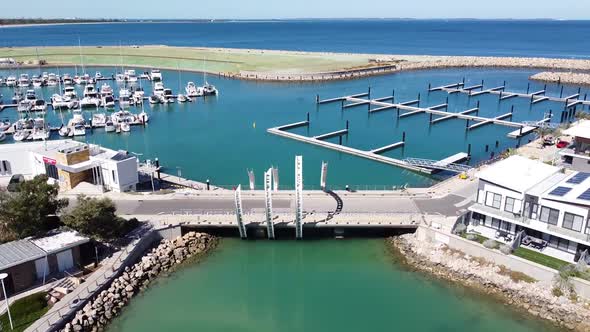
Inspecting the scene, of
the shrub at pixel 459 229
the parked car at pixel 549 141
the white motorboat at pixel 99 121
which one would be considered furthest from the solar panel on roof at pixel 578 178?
the white motorboat at pixel 99 121

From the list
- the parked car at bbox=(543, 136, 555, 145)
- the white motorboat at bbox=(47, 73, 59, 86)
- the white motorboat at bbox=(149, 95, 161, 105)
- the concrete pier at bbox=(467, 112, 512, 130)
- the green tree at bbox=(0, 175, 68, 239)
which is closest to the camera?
the green tree at bbox=(0, 175, 68, 239)

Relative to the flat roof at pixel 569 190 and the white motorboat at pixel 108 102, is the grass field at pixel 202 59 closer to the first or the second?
the white motorboat at pixel 108 102

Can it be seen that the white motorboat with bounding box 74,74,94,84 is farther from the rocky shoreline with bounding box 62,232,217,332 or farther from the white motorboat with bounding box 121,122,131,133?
the rocky shoreline with bounding box 62,232,217,332

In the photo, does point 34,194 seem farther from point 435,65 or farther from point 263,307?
point 435,65

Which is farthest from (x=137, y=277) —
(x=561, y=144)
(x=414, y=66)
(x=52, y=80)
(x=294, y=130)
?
(x=414, y=66)

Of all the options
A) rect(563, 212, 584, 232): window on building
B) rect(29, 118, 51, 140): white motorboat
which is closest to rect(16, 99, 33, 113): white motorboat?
rect(29, 118, 51, 140): white motorboat

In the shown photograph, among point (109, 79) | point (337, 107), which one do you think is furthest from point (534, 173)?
point (109, 79)
